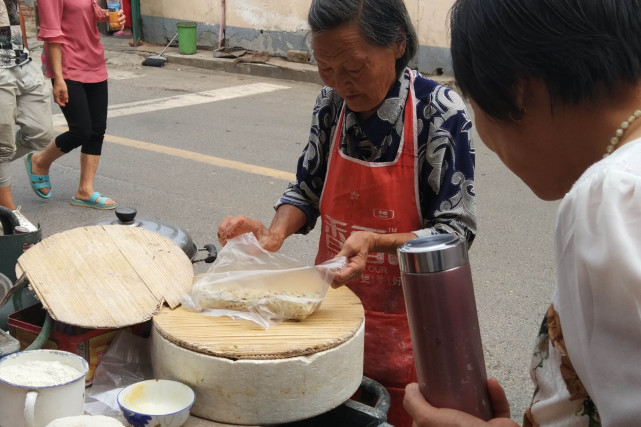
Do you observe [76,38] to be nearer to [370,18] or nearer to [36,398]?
[370,18]

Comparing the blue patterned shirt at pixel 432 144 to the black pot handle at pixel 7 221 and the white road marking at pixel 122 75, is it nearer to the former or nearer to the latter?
the black pot handle at pixel 7 221

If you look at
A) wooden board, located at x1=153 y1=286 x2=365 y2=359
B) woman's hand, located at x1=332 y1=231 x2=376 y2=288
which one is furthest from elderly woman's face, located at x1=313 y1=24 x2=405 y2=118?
wooden board, located at x1=153 y1=286 x2=365 y2=359

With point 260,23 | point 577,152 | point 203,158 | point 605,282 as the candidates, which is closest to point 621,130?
point 577,152

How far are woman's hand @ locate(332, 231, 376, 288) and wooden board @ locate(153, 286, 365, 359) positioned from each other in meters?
0.06

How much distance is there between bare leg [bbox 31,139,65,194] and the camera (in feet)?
17.5

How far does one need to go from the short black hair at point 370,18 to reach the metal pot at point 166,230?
2.80 ft

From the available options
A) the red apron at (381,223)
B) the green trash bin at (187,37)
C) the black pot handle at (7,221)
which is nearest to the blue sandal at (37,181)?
the black pot handle at (7,221)

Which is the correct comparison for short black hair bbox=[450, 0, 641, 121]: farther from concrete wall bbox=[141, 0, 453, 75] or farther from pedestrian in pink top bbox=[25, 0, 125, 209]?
concrete wall bbox=[141, 0, 453, 75]

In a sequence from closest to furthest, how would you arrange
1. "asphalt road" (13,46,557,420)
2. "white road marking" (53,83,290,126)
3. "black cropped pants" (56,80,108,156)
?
"asphalt road" (13,46,557,420) → "black cropped pants" (56,80,108,156) → "white road marking" (53,83,290,126)

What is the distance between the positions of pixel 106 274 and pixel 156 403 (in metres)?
0.39

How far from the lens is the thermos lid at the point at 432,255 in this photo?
1100 mm

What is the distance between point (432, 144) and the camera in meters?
1.92

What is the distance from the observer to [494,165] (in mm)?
6543

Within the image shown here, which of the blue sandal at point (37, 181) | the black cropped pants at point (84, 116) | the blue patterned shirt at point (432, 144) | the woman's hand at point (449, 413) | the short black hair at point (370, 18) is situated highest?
the short black hair at point (370, 18)
